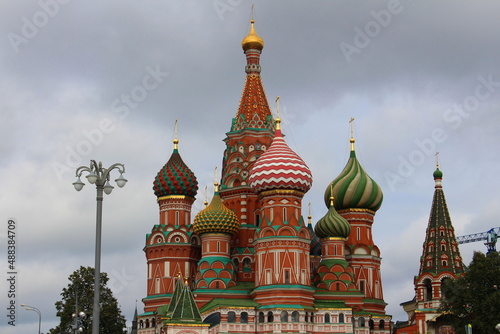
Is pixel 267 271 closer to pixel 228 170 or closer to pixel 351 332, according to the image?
pixel 351 332

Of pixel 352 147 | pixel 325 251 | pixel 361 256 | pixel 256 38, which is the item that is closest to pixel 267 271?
pixel 325 251

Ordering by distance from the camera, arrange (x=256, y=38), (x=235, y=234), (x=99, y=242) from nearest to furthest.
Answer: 1. (x=99, y=242)
2. (x=235, y=234)
3. (x=256, y=38)

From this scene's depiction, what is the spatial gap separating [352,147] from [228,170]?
32.3ft

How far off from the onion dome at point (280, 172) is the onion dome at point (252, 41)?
1095 centimetres

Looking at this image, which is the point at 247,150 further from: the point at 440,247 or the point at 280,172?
the point at 440,247

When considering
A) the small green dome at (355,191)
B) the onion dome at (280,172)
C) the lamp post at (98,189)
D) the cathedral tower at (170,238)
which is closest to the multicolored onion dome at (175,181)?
the cathedral tower at (170,238)

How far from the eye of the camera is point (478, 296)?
47.1 m

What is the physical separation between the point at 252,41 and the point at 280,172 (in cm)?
1348

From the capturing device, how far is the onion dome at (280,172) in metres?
51.8

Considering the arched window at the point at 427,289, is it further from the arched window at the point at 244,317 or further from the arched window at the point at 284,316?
the arched window at the point at 244,317

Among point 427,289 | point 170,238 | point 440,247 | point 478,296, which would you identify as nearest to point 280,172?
point 170,238

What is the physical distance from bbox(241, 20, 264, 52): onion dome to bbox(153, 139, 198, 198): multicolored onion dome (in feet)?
32.7

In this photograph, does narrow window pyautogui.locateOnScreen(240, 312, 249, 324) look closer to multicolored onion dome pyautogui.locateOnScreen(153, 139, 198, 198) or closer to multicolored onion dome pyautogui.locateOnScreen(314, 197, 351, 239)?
multicolored onion dome pyautogui.locateOnScreen(314, 197, 351, 239)

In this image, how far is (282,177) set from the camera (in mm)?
51625
